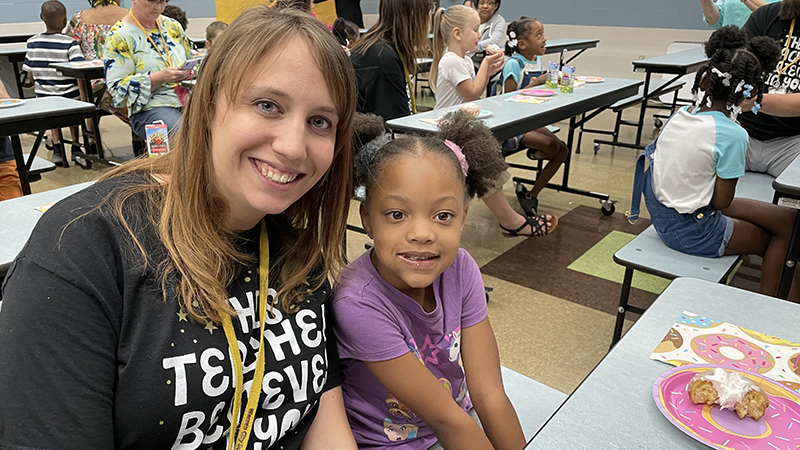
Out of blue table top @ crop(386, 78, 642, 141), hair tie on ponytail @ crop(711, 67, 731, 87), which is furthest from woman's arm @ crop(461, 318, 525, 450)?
hair tie on ponytail @ crop(711, 67, 731, 87)

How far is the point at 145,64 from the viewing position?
3539mm

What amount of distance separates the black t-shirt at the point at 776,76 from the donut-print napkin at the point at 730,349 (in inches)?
87.1

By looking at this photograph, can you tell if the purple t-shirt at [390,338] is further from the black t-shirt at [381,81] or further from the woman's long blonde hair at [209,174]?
the black t-shirt at [381,81]

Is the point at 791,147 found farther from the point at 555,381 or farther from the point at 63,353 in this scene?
the point at 63,353

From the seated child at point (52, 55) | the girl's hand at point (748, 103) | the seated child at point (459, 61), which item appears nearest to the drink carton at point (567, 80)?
the seated child at point (459, 61)

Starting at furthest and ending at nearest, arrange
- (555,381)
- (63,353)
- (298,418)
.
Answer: (555,381) → (298,418) → (63,353)

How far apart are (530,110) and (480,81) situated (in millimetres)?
590

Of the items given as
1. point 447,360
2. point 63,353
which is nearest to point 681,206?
point 447,360

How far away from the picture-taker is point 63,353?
68cm

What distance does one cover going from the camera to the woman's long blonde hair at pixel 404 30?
2.89 meters

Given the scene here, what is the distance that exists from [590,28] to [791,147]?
561cm

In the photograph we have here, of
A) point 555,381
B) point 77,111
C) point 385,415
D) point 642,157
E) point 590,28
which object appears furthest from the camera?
point 590,28

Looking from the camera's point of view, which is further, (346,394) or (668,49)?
(668,49)

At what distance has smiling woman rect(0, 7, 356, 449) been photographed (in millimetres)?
680
